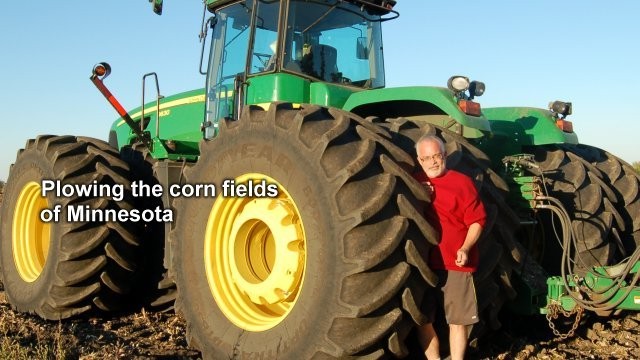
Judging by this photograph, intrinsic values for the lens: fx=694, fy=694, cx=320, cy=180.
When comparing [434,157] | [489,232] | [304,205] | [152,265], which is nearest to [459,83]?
[434,157]

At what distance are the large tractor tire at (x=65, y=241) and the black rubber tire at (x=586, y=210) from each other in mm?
3292

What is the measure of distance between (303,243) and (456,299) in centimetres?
93

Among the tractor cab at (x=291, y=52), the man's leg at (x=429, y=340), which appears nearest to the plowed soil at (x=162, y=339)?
the man's leg at (x=429, y=340)

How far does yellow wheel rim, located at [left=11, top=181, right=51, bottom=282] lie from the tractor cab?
173 centimetres

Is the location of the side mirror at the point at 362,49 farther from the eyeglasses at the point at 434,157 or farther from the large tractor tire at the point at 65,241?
the eyeglasses at the point at 434,157

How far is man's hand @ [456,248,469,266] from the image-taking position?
11.4 ft

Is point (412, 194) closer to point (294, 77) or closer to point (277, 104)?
point (277, 104)

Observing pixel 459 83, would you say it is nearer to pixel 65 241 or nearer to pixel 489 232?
pixel 489 232

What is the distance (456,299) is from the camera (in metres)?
3.55

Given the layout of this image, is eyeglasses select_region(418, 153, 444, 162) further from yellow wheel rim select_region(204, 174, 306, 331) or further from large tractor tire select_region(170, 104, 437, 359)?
yellow wheel rim select_region(204, 174, 306, 331)

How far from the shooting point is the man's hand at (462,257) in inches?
137

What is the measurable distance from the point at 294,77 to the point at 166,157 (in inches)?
64.1

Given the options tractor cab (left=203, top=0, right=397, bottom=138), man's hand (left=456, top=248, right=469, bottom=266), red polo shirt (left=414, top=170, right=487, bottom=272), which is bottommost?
man's hand (left=456, top=248, right=469, bottom=266)

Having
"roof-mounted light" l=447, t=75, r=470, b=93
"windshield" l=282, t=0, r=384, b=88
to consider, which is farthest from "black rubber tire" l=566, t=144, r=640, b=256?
"windshield" l=282, t=0, r=384, b=88
